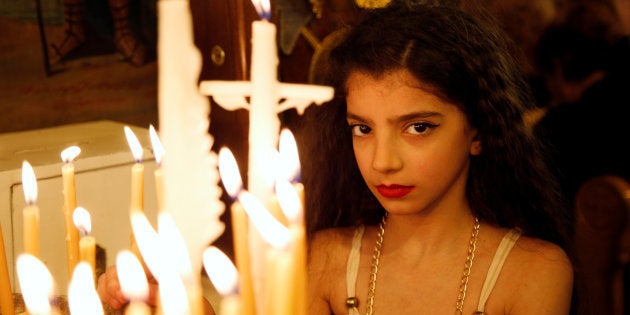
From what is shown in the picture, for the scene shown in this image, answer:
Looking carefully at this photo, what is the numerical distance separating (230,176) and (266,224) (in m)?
0.12

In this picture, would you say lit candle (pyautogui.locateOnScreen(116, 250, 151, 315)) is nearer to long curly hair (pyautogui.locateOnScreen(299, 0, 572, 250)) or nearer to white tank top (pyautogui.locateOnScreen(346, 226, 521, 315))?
long curly hair (pyautogui.locateOnScreen(299, 0, 572, 250))

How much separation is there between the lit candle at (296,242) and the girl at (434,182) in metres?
0.72

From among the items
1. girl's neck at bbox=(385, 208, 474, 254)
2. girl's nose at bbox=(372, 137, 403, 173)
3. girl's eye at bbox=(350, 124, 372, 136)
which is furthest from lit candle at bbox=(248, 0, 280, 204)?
girl's neck at bbox=(385, 208, 474, 254)

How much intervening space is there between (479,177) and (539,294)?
0.92 feet

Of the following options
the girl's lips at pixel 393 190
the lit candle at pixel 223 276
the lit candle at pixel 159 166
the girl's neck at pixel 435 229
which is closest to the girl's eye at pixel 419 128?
the girl's lips at pixel 393 190

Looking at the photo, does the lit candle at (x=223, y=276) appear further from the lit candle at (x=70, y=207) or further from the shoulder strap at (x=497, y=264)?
the shoulder strap at (x=497, y=264)

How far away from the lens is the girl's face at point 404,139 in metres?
1.26

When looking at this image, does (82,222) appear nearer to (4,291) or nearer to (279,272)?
(4,291)

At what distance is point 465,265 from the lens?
4.71 ft

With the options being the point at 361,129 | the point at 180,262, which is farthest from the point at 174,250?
the point at 361,129

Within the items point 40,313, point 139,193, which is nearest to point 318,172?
point 139,193

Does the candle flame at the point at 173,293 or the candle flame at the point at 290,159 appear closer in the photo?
the candle flame at the point at 173,293

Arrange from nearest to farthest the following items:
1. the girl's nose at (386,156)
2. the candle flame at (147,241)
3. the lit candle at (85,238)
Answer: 1. the candle flame at (147,241)
2. the lit candle at (85,238)
3. the girl's nose at (386,156)

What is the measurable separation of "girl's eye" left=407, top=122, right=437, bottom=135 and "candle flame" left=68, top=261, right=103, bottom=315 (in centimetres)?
89
